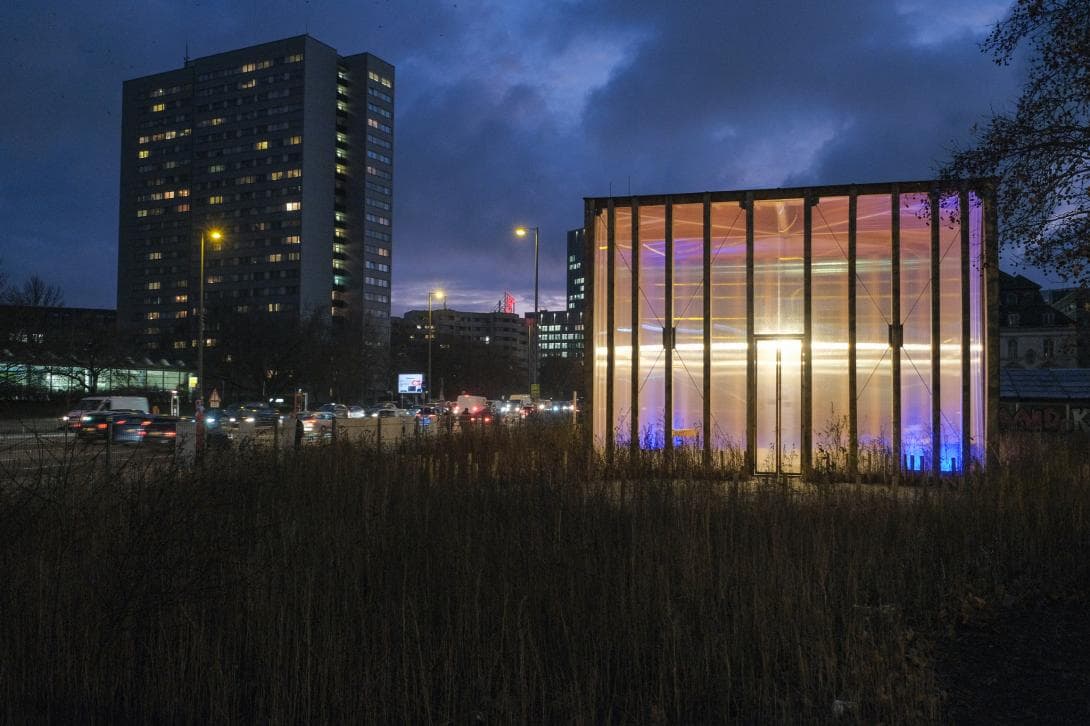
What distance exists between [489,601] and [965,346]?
12.5m

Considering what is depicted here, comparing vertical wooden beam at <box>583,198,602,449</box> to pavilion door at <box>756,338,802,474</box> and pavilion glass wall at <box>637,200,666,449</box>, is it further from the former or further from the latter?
pavilion door at <box>756,338,802,474</box>

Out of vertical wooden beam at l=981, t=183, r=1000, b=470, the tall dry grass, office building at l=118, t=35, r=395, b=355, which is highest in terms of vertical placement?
office building at l=118, t=35, r=395, b=355

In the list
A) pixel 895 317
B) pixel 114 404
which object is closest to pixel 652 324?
pixel 895 317

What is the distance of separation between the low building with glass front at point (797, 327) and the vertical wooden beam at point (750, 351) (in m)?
0.03

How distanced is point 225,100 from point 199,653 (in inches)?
5987

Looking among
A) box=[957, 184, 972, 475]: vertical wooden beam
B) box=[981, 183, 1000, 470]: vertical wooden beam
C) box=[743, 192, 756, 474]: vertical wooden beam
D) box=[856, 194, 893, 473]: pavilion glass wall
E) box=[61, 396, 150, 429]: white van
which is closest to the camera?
box=[981, 183, 1000, 470]: vertical wooden beam

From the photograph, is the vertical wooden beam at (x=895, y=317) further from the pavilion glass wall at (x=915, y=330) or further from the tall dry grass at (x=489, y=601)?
the tall dry grass at (x=489, y=601)

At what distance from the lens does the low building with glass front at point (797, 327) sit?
49.3 ft

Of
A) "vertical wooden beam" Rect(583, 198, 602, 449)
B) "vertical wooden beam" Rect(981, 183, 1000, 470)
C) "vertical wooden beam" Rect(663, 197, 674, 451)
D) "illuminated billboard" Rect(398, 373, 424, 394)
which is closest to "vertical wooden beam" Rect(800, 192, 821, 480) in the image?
"vertical wooden beam" Rect(663, 197, 674, 451)

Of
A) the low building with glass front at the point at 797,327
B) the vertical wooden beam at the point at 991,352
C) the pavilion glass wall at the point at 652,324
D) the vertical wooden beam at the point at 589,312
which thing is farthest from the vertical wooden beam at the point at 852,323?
the vertical wooden beam at the point at 589,312

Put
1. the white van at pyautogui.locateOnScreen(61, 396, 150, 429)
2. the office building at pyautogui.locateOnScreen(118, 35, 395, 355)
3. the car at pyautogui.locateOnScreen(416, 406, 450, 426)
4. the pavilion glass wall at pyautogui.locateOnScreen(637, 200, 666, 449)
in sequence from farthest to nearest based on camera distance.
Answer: the office building at pyautogui.locateOnScreen(118, 35, 395, 355) → the white van at pyautogui.locateOnScreen(61, 396, 150, 429) → the car at pyautogui.locateOnScreen(416, 406, 450, 426) → the pavilion glass wall at pyautogui.locateOnScreen(637, 200, 666, 449)

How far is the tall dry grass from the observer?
4543 mm

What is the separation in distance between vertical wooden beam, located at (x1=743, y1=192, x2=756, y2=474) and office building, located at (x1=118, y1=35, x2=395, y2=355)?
115m

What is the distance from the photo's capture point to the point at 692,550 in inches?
249
